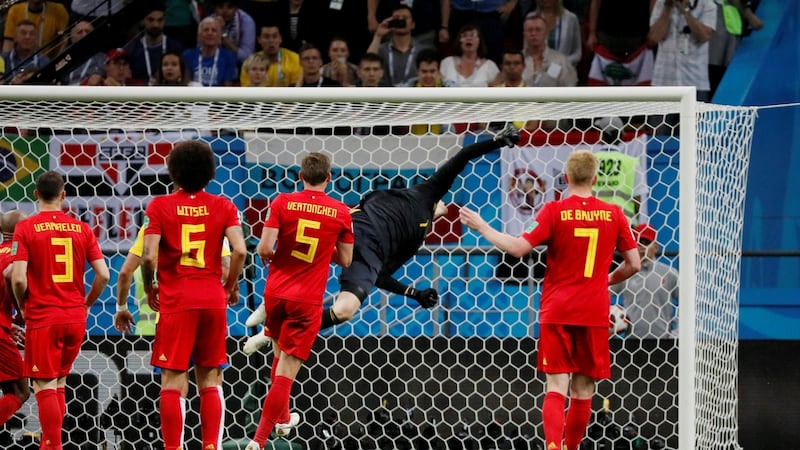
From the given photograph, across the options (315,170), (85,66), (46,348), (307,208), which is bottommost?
(46,348)

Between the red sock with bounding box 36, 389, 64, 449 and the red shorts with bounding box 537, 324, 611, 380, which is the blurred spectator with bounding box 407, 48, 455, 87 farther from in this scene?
the red sock with bounding box 36, 389, 64, 449

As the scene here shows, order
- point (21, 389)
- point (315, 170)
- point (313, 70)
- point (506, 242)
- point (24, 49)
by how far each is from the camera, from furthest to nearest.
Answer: point (24, 49), point (313, 70), point (21, 389), point (315, 170), point (506, 242)

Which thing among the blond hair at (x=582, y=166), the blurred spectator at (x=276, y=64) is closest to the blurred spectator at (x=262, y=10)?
the blurred spectator at (x=276, y=64)

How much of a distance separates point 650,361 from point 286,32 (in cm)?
436

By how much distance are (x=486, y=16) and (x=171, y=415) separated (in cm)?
557

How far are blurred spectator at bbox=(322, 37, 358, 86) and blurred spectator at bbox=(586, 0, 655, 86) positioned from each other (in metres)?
1.92

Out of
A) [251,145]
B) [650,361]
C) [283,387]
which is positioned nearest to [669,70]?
[650,361]

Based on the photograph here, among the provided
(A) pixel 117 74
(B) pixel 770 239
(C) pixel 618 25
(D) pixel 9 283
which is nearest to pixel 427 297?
(D) pixel 9 283

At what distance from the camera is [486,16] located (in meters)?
10.5

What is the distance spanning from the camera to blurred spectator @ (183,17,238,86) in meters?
10.4

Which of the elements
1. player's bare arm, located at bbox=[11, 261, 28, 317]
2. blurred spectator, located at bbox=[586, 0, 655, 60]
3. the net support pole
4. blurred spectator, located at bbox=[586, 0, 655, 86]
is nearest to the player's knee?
player's bare arm, located at bbox=[11, 261, 28, 317]

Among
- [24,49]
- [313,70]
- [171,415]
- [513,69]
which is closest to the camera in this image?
[171,415]

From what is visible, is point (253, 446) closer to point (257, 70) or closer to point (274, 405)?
point (274, 405)

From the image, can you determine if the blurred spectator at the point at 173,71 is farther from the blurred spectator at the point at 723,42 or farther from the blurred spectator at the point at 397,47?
the blurred spectator at the point at 723,42
